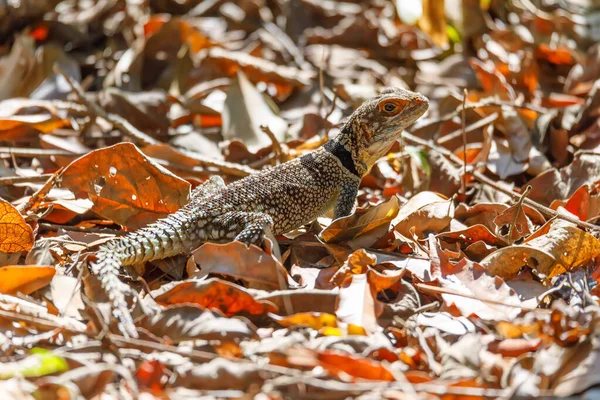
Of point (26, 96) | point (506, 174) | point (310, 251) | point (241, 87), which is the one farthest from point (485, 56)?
point (26, 96)

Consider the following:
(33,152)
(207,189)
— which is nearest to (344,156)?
(207,189)

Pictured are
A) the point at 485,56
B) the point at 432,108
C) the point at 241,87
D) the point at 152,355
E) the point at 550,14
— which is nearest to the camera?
the point at 152,355

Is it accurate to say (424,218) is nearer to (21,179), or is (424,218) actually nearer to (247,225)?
(247,225)

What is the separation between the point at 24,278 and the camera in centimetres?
421

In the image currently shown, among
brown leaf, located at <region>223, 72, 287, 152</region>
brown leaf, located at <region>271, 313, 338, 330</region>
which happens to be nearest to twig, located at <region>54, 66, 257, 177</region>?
brown leaf, located at <region>223, 72, 287, 152</region>

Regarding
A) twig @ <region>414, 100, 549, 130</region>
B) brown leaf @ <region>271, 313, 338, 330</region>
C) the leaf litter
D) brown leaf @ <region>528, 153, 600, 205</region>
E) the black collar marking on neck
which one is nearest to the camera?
the leaf litter

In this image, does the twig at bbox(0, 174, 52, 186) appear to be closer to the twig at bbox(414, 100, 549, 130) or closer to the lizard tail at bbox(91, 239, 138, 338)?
the lizard tail at bbox(91, 239, 138, 338)

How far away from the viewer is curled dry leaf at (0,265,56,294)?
417 centimetres

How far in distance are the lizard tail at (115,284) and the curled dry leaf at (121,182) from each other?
Answer: 0.76m

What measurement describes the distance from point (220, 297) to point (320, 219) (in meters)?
1.88

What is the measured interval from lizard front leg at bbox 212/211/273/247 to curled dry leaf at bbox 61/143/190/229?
605 millimetres

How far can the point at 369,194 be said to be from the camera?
6.28 metres

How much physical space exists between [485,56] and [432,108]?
135cm

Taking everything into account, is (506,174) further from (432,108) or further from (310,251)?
(310,251)
